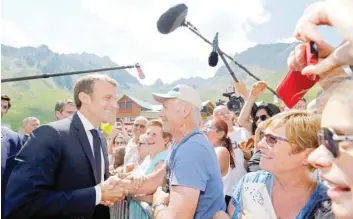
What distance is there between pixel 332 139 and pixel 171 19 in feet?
10.0

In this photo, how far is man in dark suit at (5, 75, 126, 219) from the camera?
2631 mm

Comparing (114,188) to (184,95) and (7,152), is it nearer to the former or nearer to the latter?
(184,95)

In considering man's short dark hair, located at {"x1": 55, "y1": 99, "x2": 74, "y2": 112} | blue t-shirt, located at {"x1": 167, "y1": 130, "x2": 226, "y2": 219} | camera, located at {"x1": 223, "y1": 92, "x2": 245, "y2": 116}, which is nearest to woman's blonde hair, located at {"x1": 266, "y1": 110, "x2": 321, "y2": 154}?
blue t-shirt, located at {"x1": 167, "y1": 130, "x2": 226, "y2": 219}

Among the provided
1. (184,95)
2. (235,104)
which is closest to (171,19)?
Answer: (184,95)

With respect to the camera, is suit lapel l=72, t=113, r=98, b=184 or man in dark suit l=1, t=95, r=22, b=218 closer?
suit lapel l=72, t=113, r=98, b=184

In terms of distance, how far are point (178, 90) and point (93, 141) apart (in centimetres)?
77

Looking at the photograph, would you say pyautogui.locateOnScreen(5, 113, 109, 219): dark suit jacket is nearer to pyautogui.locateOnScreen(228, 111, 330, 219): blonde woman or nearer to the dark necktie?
the dark necktie

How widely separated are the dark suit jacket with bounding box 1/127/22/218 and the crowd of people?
0.04ft

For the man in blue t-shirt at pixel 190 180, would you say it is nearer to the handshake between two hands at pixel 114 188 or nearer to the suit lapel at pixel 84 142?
the handshake between two hands at pixel 114 188

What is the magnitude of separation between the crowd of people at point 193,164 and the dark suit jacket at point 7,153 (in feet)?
0.04

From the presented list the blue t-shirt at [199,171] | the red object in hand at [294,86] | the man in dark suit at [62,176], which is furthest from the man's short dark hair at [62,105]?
the red object in hand at [294,86]

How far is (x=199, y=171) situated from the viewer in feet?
8.59

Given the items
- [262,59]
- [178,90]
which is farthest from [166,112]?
[262,59]

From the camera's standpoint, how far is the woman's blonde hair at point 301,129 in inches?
89.0
